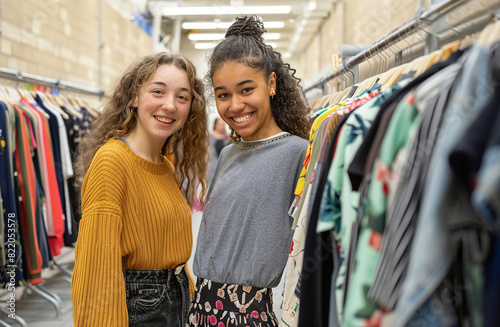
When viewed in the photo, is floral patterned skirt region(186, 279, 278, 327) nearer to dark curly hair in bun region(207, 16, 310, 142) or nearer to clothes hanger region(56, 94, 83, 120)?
dark curly hair in bun region(207, 16, 310, 142)

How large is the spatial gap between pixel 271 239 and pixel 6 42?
332cm

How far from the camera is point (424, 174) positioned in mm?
664

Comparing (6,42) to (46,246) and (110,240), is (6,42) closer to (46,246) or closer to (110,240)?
(46,246)

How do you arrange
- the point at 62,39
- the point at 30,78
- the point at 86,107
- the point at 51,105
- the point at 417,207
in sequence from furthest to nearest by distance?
the point at 62,39
the point at 86,107
the point at 51,105
the point at 30,78
the point at 417,207

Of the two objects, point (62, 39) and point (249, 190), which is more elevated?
point (62, 39)

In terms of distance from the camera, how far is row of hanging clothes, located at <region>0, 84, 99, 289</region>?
7.96 feet

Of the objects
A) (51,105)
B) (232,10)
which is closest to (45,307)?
(51,105)

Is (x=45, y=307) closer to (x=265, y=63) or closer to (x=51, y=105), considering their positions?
(x=51, y=105)

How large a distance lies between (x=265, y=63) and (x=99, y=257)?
0.86m

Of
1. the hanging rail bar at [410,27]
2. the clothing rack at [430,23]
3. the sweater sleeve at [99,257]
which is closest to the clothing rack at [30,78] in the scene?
the sweater sleeve at [99,257]

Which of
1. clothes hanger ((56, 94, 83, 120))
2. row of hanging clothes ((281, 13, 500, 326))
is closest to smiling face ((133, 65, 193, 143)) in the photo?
row of hanging clothes ((281, 13, 500, 326))

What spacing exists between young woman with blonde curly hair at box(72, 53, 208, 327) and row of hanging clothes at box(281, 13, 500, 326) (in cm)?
72

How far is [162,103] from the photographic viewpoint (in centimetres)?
158

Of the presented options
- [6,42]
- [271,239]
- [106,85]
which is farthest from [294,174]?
[106,85]
